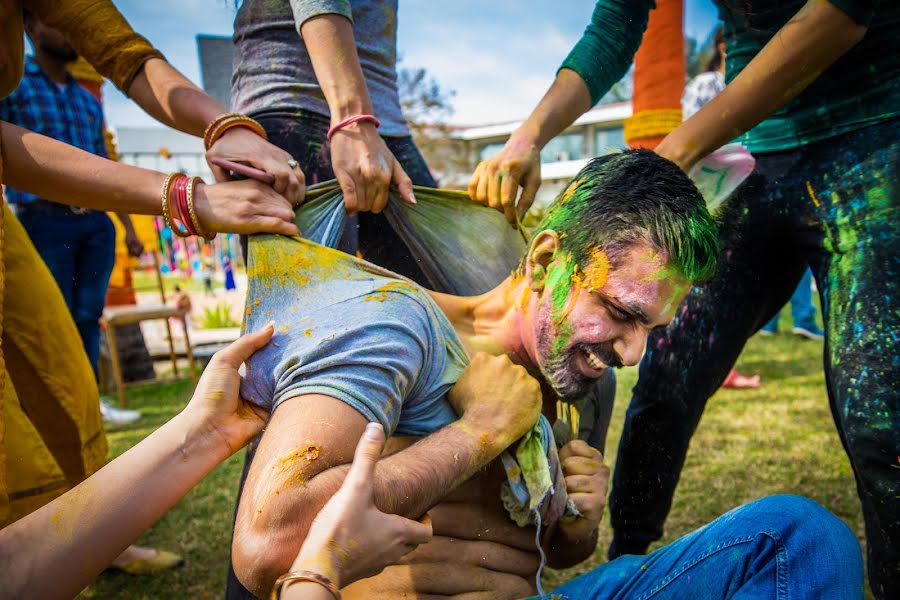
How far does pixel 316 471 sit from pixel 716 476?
9.20 feet

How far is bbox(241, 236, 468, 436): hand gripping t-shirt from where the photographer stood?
1.25m

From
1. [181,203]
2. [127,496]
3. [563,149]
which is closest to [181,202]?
[181,203]

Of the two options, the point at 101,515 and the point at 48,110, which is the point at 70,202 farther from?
the point at 48,110

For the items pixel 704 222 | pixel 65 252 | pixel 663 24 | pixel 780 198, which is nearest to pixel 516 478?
pixel 704 222

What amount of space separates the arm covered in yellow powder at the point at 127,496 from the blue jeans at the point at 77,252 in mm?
2441

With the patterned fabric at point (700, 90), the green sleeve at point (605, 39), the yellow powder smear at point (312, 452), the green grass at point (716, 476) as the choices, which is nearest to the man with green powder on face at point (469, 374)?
the yellow powder smear at point (312, 452)

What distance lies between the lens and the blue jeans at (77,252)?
3.43m

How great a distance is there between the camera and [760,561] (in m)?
1.24

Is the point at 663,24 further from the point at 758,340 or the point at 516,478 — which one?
the point at 758,340

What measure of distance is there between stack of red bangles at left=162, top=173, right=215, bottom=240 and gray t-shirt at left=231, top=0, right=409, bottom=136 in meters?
Answer: 0.47

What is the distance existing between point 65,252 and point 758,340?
5.96 m

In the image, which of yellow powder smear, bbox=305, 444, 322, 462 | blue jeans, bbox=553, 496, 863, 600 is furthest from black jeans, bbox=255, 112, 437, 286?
blue jeans, bbox=553, 496, 863, 600

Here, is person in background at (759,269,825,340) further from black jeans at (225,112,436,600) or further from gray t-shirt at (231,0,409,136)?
gray t-shirt at (231,0,409,136)

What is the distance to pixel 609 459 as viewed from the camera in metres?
3.72
